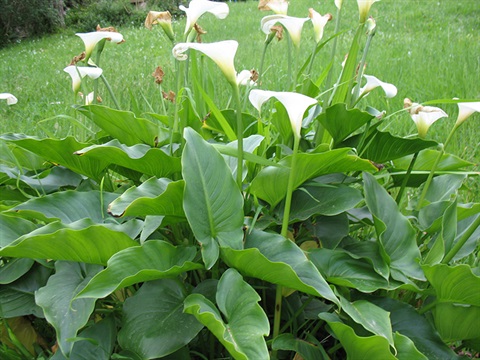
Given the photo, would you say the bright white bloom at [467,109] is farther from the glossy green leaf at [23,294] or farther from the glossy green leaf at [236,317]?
the glossy green leaf at [23,294]

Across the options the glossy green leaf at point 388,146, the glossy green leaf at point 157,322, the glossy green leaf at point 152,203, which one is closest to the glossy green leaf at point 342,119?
the glossy green leaf at point 388,146

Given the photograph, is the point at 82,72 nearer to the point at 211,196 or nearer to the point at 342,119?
the point at 211,196

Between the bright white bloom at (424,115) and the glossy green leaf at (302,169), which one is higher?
the bright white bloom at (424,115)

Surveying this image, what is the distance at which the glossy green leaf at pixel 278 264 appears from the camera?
35.0 inches

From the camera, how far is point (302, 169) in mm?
1079

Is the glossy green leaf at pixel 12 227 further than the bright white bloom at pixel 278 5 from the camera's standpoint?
No

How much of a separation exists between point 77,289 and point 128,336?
0.14 metres

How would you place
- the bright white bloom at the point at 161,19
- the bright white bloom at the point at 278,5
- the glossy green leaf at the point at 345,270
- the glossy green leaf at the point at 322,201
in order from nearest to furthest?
the glossy green leaf at the point at 345,270 → the glossy green leaf at the point at 322,201 → the bright white bloom at the point at 161,19 → the bright white bloom at the point at 278,5

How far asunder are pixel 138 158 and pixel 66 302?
331 mm

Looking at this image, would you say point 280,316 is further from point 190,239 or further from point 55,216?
point 55,216

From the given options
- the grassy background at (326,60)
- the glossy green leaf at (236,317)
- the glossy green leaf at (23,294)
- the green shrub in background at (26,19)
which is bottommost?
the green shrub in background at (26,19)

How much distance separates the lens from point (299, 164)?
1062 mm

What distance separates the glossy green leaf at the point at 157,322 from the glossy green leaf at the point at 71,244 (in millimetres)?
105

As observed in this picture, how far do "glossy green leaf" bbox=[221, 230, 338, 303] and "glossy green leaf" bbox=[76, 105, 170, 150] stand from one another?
0.46 meters
